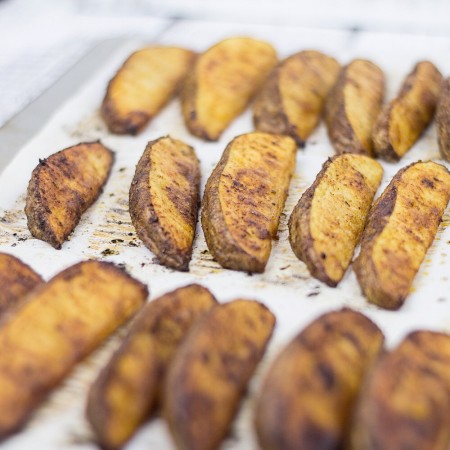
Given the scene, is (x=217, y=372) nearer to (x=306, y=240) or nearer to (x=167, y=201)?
(x=306, y=240)

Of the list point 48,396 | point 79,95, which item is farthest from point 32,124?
point 48,396

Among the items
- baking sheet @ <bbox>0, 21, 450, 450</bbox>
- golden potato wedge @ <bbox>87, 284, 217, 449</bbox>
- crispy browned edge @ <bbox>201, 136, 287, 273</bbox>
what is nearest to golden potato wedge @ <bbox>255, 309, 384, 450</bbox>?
baking sheet @ <bbox>0, 21, 450, 450</bbox>

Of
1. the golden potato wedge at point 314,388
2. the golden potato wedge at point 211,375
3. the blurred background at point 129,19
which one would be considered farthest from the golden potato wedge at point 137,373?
the blurred background at point 129,19

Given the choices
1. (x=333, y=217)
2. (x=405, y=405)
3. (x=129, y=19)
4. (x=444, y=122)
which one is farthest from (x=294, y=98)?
(x=129, y=19)

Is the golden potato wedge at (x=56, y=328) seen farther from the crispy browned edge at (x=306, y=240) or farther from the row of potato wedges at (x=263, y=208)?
the crispy browned edge at (x=306, y=240)

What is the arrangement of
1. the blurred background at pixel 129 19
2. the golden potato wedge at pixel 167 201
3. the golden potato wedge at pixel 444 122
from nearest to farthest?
the golden potato wedge at pixel 167 201 → the golden potato wedge at pixel 444 122 → the blurred background at pixel 129 19

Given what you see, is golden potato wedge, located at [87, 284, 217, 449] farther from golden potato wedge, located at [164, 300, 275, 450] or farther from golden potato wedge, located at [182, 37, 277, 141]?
golden potato wedge, located at [182, 37, 277, 141]
